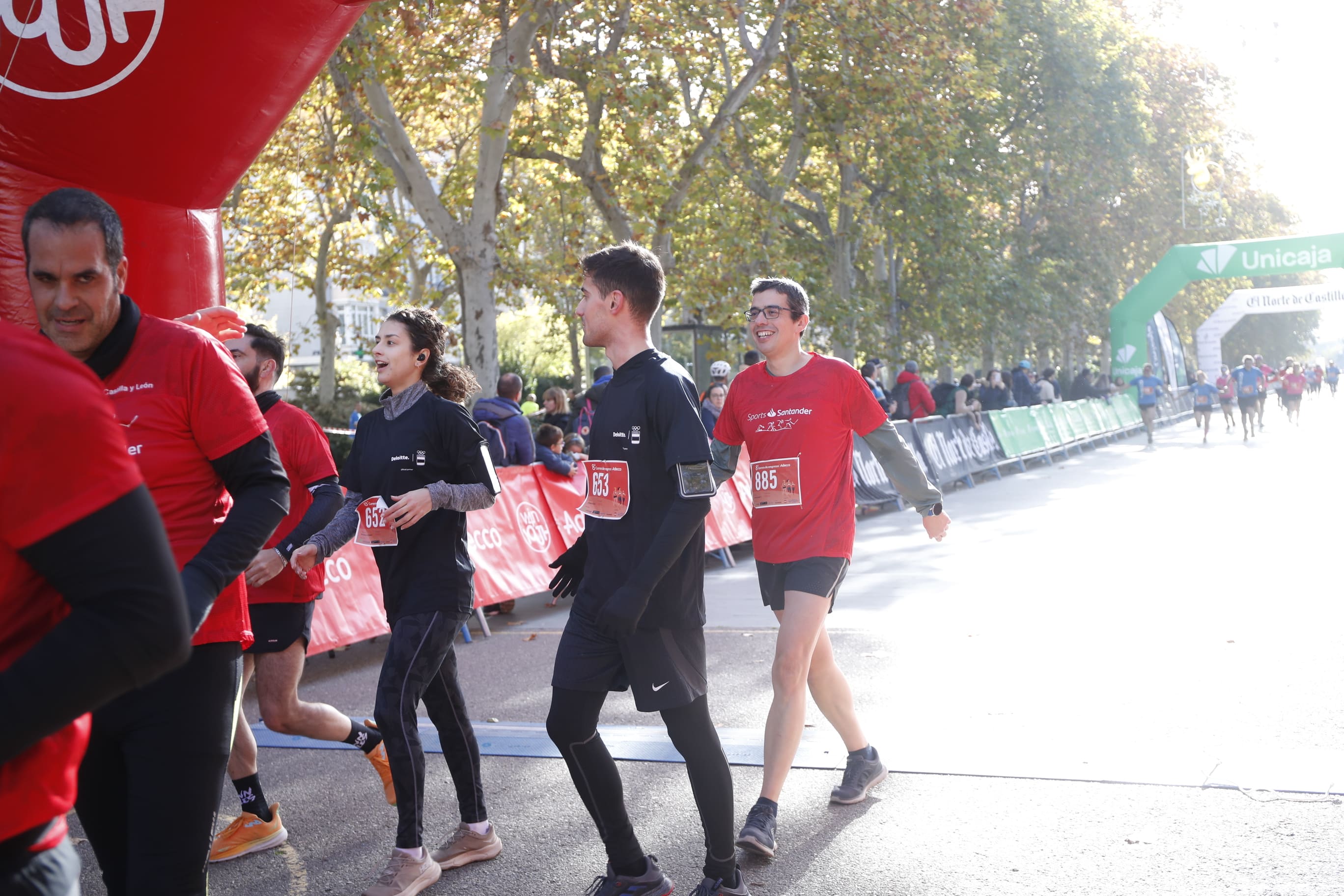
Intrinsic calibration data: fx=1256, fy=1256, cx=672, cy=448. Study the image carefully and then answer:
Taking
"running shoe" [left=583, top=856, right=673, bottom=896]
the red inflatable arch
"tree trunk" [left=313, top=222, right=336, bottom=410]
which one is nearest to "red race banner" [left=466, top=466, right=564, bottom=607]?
the red inflatable arch

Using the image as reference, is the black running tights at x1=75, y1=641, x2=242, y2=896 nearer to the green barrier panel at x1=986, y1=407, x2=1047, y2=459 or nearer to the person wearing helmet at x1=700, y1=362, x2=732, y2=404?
the person wearing helmet at x1=700, y1=362, x2=732, y2=404

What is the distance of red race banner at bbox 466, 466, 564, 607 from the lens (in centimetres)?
902

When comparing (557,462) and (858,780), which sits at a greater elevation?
(557,462)

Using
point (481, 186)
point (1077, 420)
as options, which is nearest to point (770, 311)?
point (481, 186)

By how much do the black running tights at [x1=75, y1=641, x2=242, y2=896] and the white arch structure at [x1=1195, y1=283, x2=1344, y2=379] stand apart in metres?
52.5

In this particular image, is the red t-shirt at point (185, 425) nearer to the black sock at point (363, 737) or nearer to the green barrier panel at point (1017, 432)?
the black sock at point (363, 737)

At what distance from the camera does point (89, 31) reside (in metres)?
4.87

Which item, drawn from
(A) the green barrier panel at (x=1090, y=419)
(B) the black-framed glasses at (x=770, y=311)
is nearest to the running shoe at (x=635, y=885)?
(B) the black-framed glasses at (x=770, y=311)

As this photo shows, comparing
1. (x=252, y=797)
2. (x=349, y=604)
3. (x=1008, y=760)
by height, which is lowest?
(x=1008, y=760)

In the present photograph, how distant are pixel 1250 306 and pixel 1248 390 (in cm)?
2652

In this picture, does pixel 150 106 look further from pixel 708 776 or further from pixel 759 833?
pixel 759 833

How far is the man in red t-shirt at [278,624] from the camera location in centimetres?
435

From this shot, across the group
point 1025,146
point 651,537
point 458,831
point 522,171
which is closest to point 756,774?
point 458,831

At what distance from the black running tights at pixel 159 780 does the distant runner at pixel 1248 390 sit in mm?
28127
